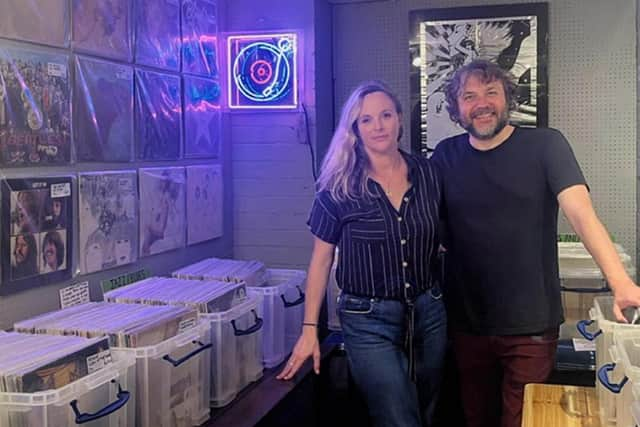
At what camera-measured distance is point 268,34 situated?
3.51 metres

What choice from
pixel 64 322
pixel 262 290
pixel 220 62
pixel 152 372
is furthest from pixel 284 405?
pixel 220 62

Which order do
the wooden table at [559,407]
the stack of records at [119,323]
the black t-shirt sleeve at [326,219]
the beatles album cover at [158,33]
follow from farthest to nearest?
the beatles album cover at [158,33], the black t-shirt sleeve at [326,219], the stack of records at [119,323], the wooden table at [559,407]

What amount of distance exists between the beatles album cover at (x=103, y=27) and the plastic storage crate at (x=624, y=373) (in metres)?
1.87

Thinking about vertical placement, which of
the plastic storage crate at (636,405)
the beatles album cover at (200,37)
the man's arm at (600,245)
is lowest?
the plastic storage crate at (636,405)

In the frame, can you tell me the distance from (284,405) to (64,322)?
2.90 feet

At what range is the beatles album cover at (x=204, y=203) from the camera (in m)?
3.20

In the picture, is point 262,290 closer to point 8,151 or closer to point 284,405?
point 284,405

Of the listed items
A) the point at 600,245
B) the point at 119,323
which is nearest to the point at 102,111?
the point at 119,323

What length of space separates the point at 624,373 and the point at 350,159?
1.20 m

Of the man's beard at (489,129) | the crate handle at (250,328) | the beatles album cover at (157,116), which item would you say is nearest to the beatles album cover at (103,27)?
the beatles album cover at (157,116)

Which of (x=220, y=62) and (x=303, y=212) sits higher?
(x=220, y=62)

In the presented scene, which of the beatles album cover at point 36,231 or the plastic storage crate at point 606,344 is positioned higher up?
the beatles album cover at point 36,231

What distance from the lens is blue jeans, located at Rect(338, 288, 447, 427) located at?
232cm

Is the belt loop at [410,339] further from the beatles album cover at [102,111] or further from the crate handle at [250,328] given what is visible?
the beatles album cover at [102,111]
